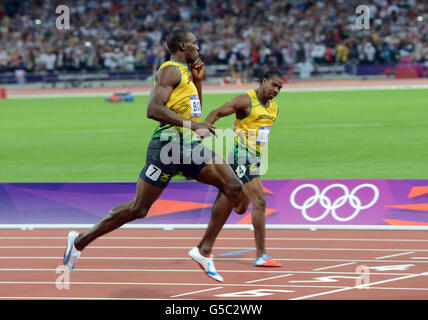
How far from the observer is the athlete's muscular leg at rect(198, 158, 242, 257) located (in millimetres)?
6648

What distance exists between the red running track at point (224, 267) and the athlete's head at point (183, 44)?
1961 mm

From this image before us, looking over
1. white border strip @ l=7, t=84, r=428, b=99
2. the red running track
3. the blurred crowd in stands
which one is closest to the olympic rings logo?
the red running track

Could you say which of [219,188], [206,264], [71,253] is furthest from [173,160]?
[71,253]

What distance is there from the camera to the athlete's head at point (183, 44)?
22.7 feet

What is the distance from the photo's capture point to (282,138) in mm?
19688

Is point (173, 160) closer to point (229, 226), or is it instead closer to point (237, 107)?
→ point (237, 107)

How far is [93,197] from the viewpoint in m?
10.5

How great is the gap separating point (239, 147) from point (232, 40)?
35.1m

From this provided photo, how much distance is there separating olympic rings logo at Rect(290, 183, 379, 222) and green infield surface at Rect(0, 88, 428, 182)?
376cm

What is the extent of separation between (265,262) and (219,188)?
1294mm

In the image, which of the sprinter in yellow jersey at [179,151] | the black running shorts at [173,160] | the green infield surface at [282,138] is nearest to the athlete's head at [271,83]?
the sprinter in yellow jersey at [179,151]

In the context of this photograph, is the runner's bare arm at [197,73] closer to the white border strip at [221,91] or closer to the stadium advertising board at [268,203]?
the stadium advertising board at [268,203]

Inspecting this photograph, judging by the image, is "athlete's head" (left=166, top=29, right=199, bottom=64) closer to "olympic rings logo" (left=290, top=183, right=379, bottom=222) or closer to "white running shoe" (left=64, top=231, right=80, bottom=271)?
"white running shoe" (left=64, top=231, right=80, bottom=271)

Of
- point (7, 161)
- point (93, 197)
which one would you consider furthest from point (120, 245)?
point (7, 161)
